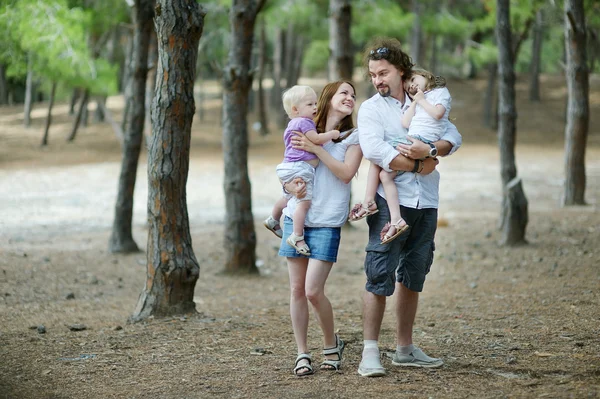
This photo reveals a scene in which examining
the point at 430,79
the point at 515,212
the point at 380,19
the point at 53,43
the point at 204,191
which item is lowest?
the point at 204,191

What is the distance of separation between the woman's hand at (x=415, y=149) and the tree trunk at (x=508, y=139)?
685 centimetres

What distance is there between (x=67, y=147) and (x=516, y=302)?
82.0 feet

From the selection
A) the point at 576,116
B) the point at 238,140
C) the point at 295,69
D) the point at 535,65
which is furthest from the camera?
the point at 535,65

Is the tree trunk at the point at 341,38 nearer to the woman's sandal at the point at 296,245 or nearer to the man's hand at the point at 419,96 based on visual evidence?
the man's hand at the point at 419,96

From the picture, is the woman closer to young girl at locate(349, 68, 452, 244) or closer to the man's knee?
young girl at locate(349, 68, 452, 244)

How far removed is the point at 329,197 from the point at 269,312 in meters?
3.02

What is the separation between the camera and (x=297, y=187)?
4613 millimetres

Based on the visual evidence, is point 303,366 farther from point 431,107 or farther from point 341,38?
point 341,38

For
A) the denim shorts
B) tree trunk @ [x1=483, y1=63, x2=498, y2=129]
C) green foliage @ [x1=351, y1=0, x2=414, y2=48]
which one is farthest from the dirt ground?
tree trunk @ [x1=483, y1=63, x2=498, y2=129]

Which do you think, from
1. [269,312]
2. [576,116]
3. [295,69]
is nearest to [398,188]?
[269,312]

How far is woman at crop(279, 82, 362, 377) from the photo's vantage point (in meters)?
4.62

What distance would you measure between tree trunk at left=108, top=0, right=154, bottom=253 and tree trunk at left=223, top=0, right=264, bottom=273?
1.60 meters

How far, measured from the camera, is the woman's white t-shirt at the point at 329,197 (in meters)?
4.64

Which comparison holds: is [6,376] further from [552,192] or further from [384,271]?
[552,192]
